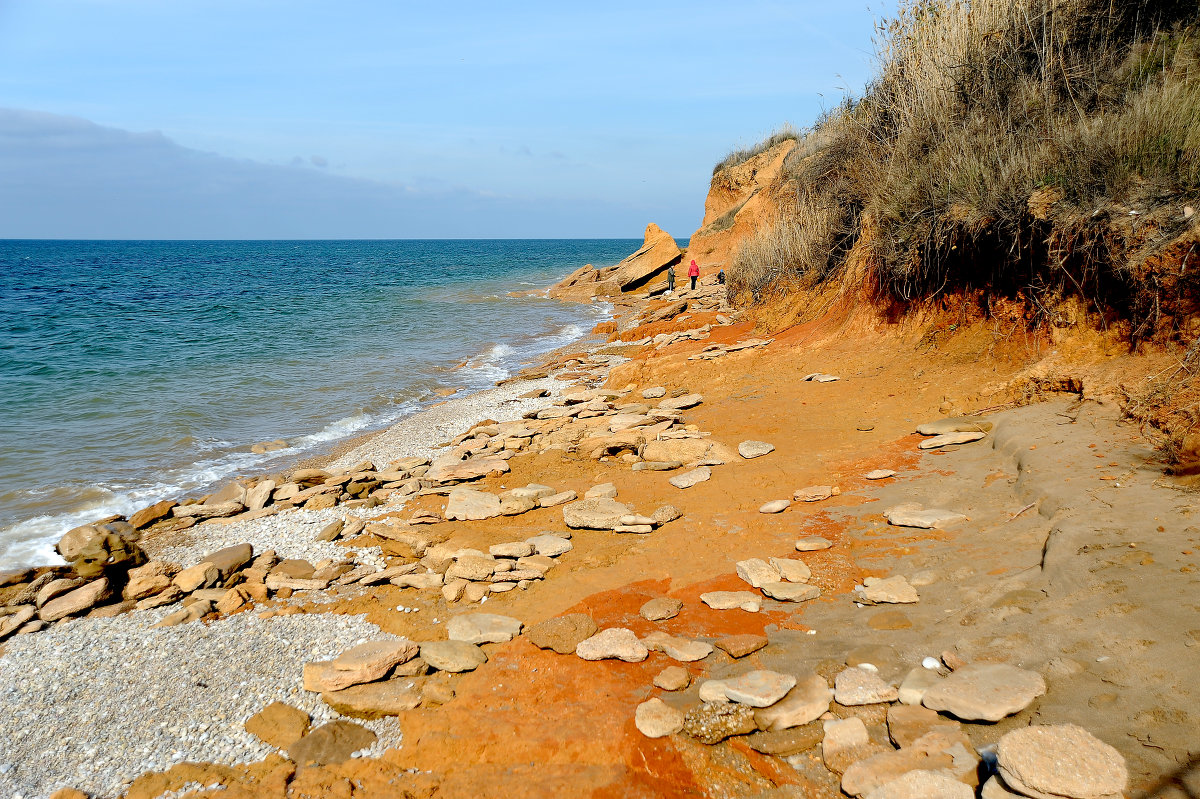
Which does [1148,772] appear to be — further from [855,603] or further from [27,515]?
[27,515]

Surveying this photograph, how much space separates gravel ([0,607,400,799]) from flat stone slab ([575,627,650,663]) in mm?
1349

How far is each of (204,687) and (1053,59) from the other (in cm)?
1167

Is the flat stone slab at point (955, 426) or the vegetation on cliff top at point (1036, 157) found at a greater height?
the vegetation on cliff top at point (1036, 157)

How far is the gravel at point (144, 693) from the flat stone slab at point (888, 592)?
11.2ft

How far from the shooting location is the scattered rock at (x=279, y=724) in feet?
14.4

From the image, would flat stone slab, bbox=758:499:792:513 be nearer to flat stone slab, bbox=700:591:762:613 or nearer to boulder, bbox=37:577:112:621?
flat stone slab, bbox=700:591:762:613

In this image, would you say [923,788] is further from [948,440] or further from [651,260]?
[651,260]

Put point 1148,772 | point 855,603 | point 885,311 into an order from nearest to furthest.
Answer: point 1148,772, point 855,603, point 885,311

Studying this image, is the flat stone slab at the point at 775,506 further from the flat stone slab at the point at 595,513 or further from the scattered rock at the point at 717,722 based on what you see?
the scattered rock at the point at 717,722

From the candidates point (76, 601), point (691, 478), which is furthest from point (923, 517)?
point (76, 601)

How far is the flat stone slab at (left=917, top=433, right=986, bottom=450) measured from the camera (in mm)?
7156

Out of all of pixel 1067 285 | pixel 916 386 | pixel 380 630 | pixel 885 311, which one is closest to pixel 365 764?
pixel 380 630

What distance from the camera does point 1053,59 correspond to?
29.0 ft

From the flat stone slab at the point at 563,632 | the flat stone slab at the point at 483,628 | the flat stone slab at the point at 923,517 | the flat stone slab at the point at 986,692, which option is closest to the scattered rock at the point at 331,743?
the flat stone slab at the point at 483,628
